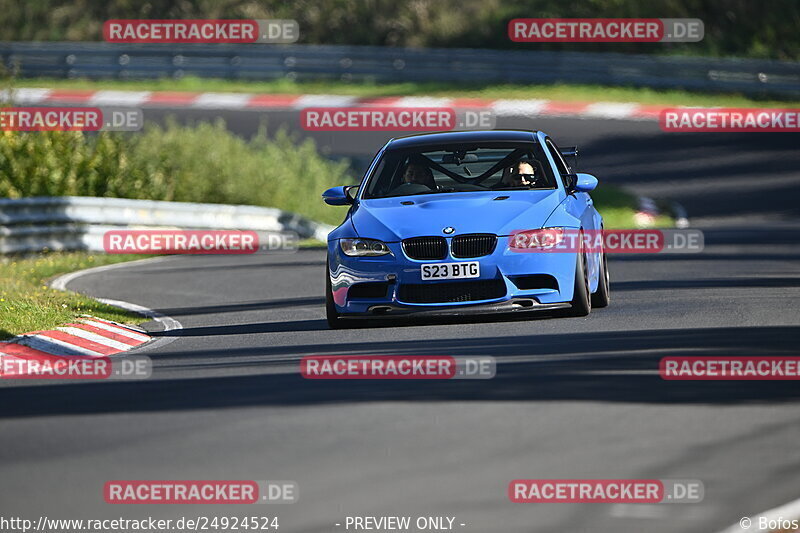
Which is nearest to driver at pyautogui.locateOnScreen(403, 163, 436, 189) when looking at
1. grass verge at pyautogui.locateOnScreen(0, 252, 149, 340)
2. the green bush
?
grass verge at pyautogui.locateOnScreen(0, 252, 149, 340)

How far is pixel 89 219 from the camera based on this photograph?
76.0 ft

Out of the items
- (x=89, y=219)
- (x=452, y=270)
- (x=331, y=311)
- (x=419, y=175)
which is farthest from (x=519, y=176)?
(x=89, y=219)

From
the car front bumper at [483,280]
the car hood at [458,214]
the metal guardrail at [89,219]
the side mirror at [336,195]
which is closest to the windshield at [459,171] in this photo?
the side mirror at [336,195]

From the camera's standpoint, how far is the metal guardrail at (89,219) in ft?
74.8

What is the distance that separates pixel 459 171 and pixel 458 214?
1.47m

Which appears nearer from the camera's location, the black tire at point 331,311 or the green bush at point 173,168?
the black tire at point 331,311

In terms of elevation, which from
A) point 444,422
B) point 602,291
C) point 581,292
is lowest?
point 444,422

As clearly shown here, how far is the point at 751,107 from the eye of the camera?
3431 centimetres

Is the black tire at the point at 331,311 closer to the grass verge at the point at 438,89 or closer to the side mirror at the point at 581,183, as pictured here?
the side mirror at the point at 581,183

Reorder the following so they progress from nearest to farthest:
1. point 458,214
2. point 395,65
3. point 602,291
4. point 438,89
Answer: point 458,214 → point 602,291 → point 438,89 → point 395,65

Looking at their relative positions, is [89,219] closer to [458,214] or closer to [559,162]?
[559,162]

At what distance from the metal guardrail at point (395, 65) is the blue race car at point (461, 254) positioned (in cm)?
2349

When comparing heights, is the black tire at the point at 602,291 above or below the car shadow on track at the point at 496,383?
above

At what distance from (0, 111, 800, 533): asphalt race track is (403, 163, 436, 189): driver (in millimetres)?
1241
